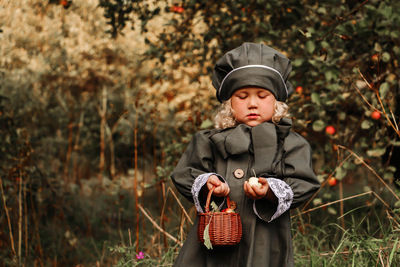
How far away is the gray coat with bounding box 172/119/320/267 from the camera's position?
6.44ft

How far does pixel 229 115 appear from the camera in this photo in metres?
2.23

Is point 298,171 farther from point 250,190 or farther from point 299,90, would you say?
point 299,90

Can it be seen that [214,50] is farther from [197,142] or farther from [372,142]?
[197,142]

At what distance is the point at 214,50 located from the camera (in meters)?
3.91

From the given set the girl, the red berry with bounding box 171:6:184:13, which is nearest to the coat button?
the girl

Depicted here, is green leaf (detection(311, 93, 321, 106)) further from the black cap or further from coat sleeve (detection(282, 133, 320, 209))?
coat sleeve (detection(282, 133, 320, 209))

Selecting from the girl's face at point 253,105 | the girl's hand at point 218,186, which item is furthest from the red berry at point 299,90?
the girl's hand at point 218,186

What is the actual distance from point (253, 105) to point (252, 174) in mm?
317

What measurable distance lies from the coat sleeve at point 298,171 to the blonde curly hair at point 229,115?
0.12 m

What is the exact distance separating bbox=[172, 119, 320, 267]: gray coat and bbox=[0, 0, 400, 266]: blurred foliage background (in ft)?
1.62

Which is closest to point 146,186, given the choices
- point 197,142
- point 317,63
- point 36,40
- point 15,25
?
point 197,142

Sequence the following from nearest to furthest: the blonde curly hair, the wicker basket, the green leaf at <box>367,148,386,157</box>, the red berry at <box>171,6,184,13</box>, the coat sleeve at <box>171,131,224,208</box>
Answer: the wicker basket < the coat sleeve at <box>171,131,224,208</box> < the blonde curly hair < the green leaf at <box>367,148,386,157</box> < the red berry at <box>171,6,184,13</box>

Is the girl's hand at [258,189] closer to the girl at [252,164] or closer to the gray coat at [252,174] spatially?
the girl at [252,164]

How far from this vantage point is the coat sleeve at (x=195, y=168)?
6.69 feet
